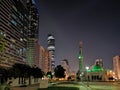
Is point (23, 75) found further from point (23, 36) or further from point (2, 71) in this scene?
point (23, 36)

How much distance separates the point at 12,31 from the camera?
16562cm

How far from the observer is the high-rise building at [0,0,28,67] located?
148600mm

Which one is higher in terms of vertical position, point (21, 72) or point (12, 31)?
point (12, 31)

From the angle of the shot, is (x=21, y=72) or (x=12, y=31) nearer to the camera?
(x=21, y=72)

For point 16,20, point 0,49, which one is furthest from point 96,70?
point 0,49

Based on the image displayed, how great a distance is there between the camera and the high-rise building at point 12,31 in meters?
149

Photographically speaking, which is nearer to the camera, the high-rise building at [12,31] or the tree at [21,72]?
the tree at [21,72]

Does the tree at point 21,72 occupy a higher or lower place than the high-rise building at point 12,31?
lower

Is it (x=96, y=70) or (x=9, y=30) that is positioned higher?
(x=9, y=30)

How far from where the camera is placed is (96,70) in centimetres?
17125

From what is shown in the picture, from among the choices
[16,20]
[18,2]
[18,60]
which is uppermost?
[18,2]

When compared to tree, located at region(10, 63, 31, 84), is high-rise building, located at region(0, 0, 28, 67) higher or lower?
higher

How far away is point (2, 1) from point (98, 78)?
88302 millimetres

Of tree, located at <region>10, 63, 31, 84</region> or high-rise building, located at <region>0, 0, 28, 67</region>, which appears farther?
high-rise building, located at <region>0, 0, 28, 67</region>
